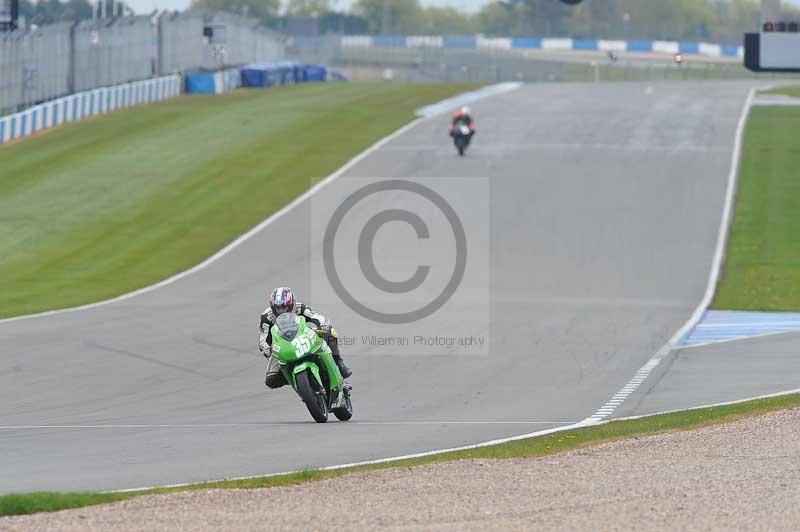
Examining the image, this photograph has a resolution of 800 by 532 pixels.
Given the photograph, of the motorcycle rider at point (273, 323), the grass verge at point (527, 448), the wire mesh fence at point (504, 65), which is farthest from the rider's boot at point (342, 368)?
the wire mesh fence at point (504, 65)

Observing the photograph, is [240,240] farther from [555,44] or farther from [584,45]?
[555,44]

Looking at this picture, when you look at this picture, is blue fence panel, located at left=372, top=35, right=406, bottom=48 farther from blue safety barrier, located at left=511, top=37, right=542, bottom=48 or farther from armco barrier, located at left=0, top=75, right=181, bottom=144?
armco barrier, located at left=0, top=75, right=181, bottom=144

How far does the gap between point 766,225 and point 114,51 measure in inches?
1474

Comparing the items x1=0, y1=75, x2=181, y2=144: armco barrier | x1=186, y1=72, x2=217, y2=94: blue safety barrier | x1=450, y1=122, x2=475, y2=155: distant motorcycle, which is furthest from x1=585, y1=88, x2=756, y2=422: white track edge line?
x1=186, y1=72, x2=217, y2=94: blue safety barrier

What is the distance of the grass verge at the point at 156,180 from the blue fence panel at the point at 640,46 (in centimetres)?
4704

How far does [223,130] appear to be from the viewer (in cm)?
5291

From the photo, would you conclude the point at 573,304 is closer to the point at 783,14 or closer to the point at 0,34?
the point at 783,14

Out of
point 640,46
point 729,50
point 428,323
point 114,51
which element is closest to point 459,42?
point 640,46

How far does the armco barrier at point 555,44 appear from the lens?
350 ft

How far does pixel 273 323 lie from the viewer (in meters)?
16.0

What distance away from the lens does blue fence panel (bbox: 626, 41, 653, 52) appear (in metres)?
107

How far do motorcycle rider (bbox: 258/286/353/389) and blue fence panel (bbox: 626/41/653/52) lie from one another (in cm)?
9449

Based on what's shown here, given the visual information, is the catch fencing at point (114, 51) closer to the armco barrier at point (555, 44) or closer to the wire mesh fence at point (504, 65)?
the wire mesh fence at point (504, 65)

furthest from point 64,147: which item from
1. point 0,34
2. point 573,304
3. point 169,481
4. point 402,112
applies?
point 169,481
